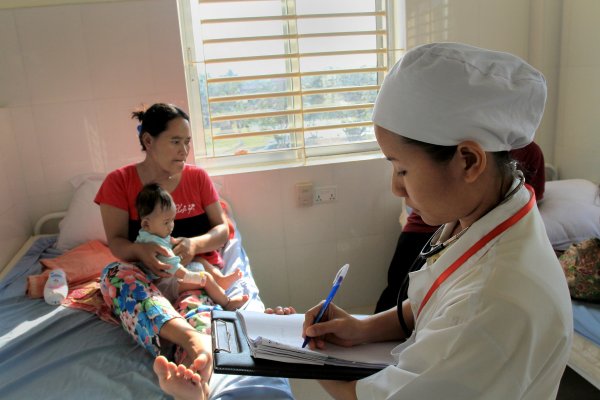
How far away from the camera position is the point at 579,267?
193 centimetres

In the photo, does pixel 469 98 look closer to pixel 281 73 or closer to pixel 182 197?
pixel 182 197

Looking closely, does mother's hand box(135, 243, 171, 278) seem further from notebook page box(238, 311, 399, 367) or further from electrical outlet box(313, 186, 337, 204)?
electrical outlet box(313, 186, 337, 204)

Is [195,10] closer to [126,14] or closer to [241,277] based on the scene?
[126,14]

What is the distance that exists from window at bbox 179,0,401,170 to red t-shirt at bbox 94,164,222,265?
575 mm

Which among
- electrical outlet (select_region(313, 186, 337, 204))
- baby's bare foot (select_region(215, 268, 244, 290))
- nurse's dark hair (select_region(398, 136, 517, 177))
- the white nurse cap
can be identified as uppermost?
the white nurse cap

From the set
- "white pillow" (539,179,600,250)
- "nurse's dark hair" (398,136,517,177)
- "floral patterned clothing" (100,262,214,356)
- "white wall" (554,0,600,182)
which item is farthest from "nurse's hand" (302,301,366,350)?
"white wall" (554,0,600,182)

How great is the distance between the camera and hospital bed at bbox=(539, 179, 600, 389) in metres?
1.78

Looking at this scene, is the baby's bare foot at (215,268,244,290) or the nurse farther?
the baby's bare foot at (215,268,244,290)

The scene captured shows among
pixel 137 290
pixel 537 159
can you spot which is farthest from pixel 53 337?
pixel 537 159

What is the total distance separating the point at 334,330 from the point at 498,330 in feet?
1.52

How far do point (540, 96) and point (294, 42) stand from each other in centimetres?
201

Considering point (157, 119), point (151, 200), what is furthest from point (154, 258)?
point (157, 119)

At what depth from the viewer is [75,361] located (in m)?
1.54

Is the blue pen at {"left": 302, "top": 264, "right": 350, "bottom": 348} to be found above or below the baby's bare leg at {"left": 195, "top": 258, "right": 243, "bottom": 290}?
above
